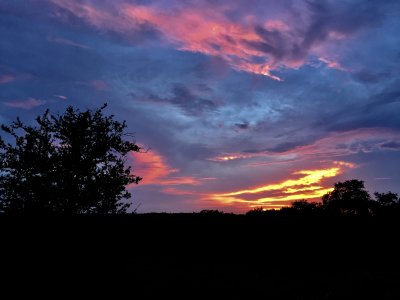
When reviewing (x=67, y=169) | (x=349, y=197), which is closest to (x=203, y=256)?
(x=67, y=169)

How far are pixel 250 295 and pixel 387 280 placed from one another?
10.7ft

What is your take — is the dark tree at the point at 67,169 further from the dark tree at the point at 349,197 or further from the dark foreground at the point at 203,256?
the dark tree at the point at 349,197

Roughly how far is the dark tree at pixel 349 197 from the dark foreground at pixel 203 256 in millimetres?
45434

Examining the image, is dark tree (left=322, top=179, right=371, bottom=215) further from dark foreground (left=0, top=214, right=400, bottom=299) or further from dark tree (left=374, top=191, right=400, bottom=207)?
dark foreground (left=0, top=214, right=400, bottom=299)

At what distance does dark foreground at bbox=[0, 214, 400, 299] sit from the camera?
8539mm

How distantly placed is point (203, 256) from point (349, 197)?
51.3 meters

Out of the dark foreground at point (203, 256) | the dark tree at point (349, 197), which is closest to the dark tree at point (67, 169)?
the dark foreground at point (203, 256)

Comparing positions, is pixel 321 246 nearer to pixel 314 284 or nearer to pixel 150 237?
pixel 314 284

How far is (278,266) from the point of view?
32.4 feet

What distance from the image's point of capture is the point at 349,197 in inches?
2173

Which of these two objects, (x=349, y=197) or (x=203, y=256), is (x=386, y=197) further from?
(x=203, y=256)

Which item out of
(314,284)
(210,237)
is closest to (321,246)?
(314,284)

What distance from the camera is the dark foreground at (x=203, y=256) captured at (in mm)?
8539

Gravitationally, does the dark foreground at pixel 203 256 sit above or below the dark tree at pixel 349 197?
below
